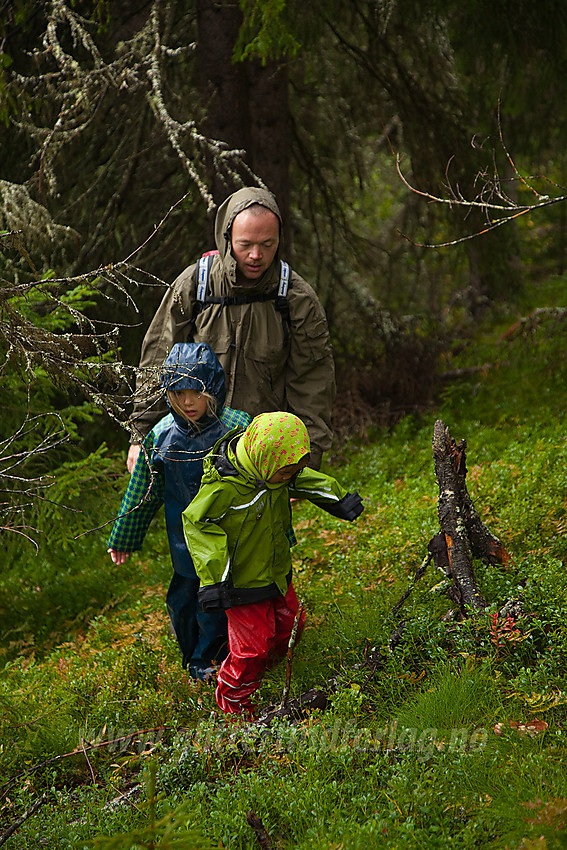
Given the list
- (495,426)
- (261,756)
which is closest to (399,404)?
(495,426)

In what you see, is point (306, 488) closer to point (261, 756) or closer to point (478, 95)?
point (261, 756)

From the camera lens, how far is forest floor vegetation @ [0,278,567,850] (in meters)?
2.87

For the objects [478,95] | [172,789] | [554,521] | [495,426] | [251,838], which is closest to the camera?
[251,838]

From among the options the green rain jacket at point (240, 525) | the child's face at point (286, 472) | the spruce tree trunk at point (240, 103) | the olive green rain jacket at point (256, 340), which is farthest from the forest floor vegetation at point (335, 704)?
the spruce tree trunk at point (240, 103)

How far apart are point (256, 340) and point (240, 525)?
3.98ft

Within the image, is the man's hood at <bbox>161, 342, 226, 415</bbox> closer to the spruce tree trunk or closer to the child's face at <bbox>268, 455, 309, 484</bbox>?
the child's face at <bbox>268, 455, 309, 484</bbox>

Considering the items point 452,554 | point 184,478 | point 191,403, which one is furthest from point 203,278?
point 452,554

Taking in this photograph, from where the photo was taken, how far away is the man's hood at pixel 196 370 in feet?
12.5

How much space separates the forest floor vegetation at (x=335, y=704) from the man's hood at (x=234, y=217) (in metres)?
2.02

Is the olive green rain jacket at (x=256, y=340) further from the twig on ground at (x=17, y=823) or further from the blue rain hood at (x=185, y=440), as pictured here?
the twig on ground at (x=17, y=823)

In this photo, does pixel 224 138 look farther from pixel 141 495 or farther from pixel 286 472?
pixel 286 472

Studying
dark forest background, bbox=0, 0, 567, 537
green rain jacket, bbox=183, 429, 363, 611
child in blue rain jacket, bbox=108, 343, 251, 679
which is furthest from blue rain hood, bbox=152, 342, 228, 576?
dark forest background, bbox=0, 0, 567, 537

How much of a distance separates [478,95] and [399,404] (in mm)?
3513

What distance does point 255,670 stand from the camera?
394cm
